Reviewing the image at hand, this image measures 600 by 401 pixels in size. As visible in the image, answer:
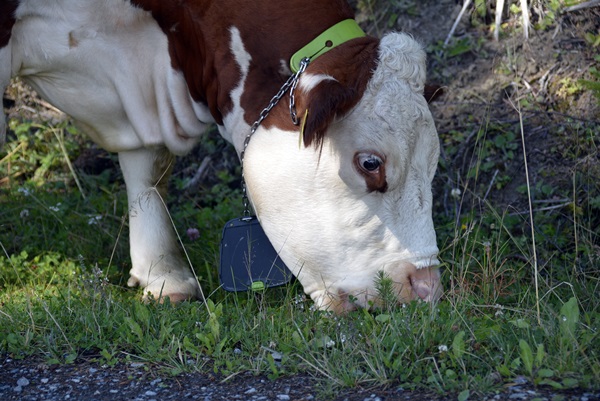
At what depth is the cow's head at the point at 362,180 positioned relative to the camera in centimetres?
368

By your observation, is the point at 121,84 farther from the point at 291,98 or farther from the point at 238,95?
the point at 291,98

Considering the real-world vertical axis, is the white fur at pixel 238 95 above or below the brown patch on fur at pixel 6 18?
below

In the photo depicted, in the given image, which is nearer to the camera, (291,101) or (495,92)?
(291,101)

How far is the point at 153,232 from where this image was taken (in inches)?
188

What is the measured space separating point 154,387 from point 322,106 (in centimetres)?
119

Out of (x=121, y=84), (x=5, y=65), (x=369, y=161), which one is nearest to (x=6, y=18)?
(x=5, y=65)

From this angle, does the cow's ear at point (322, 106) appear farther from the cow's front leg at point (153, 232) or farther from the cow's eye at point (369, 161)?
the cow's front leg at point (153, 232)

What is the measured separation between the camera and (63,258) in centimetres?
512

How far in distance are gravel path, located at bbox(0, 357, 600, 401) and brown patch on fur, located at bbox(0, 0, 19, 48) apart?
1443 millimetres

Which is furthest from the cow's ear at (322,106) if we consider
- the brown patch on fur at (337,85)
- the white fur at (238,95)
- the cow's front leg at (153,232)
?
the cow's front leg at (153,232)

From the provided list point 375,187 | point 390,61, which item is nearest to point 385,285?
point 375,187

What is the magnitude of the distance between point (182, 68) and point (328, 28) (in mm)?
771

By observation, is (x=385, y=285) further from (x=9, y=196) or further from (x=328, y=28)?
(x=9, y=196)

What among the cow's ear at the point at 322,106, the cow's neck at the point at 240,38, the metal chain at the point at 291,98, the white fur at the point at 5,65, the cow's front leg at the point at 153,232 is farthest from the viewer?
the cow's front leg at the point at 153,232
